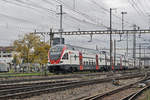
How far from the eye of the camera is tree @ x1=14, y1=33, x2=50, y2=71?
49250mm

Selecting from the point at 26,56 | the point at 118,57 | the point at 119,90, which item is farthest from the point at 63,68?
the point at 118,57

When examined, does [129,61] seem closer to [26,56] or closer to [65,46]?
[26,56]

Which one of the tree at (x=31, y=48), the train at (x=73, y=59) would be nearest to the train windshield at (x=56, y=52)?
the train at (x=73, y=59)

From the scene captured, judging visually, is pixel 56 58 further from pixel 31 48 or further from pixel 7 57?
pixel 7 57

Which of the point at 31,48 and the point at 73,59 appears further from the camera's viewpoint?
the point at 31,48

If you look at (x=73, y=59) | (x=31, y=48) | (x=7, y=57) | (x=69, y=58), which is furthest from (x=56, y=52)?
(x=7, y=57)

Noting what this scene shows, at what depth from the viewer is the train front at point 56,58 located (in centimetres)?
3659

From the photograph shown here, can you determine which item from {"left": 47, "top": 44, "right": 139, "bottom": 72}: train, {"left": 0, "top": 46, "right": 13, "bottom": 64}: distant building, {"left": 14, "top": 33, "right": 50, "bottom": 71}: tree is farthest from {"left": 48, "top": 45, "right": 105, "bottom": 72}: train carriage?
{"left": 0, "top": 46, "right": 13, "bottom": 64}: distant building

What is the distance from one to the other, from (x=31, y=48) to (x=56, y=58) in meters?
14.6

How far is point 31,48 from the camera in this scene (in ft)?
165

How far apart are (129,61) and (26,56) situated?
33238mm

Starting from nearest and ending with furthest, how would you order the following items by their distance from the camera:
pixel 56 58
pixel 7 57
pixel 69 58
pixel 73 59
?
pixel 56 58, pixel 69 58, pixel 73 59, pixel 7 57

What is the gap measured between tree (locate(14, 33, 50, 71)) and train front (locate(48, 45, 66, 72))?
1158cm

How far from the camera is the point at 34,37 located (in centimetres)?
5025
